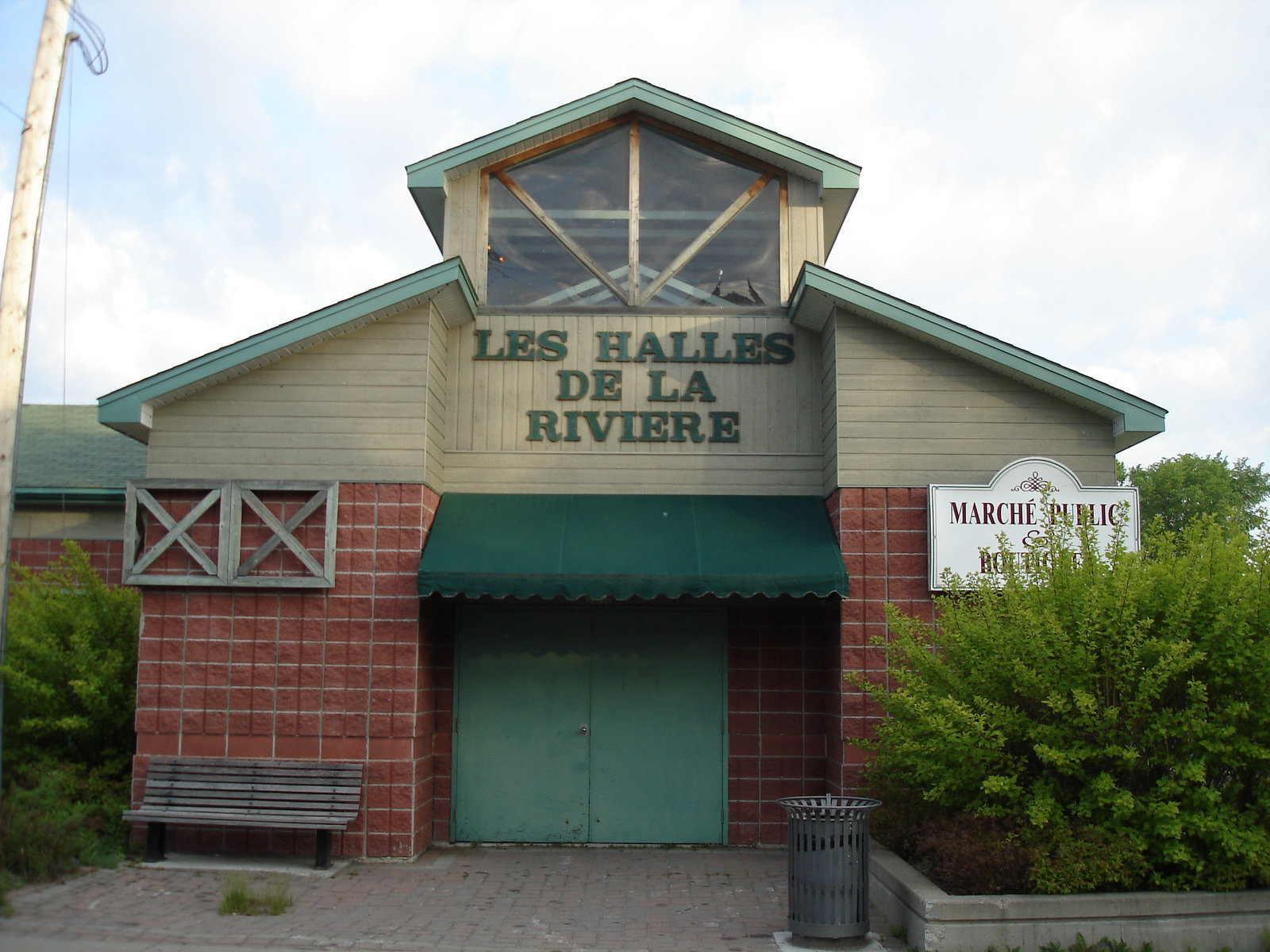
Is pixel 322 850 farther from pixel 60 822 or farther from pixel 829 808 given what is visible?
pixel 829 808

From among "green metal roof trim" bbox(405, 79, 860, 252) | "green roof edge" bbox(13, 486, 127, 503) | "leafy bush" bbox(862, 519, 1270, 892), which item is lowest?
"leafy bush" bbox(862, 519, 1270, 892)

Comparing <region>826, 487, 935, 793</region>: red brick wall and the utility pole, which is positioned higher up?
the utility pole

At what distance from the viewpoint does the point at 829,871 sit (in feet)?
23.9

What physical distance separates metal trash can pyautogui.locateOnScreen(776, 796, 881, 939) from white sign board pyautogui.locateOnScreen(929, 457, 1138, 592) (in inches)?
135

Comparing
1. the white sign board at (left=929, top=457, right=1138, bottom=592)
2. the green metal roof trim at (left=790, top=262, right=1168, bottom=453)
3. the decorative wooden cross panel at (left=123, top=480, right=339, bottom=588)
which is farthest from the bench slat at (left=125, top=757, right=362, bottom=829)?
the green metal roof trim at (left=790, top=262, right=1168, bottom=453)

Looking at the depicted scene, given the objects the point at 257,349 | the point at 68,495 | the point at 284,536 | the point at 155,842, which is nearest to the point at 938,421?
the point at 284,536

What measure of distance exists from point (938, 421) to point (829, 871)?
4.95 meters

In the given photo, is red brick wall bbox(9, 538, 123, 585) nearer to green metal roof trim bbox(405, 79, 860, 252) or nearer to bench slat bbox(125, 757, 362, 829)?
bench slat bbox(125, 757, 362, 829)

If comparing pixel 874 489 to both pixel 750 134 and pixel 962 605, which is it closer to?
pixel 962 605

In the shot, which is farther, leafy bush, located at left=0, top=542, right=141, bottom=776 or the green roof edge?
the green roof edge

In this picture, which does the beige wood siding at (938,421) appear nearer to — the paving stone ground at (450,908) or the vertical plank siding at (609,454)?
the vertical plank siding at (609,454)

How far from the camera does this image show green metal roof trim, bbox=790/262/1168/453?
1033 cm

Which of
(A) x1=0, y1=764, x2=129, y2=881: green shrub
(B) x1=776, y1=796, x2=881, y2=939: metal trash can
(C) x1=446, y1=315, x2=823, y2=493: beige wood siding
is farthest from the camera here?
(C) x1=446, y1=315, x2=823, y2=493: beige wood siding

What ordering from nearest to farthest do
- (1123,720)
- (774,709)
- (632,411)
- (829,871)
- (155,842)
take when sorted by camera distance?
(829,871) → (1123,720) → (155,842) → (774,709) → (632,411)
